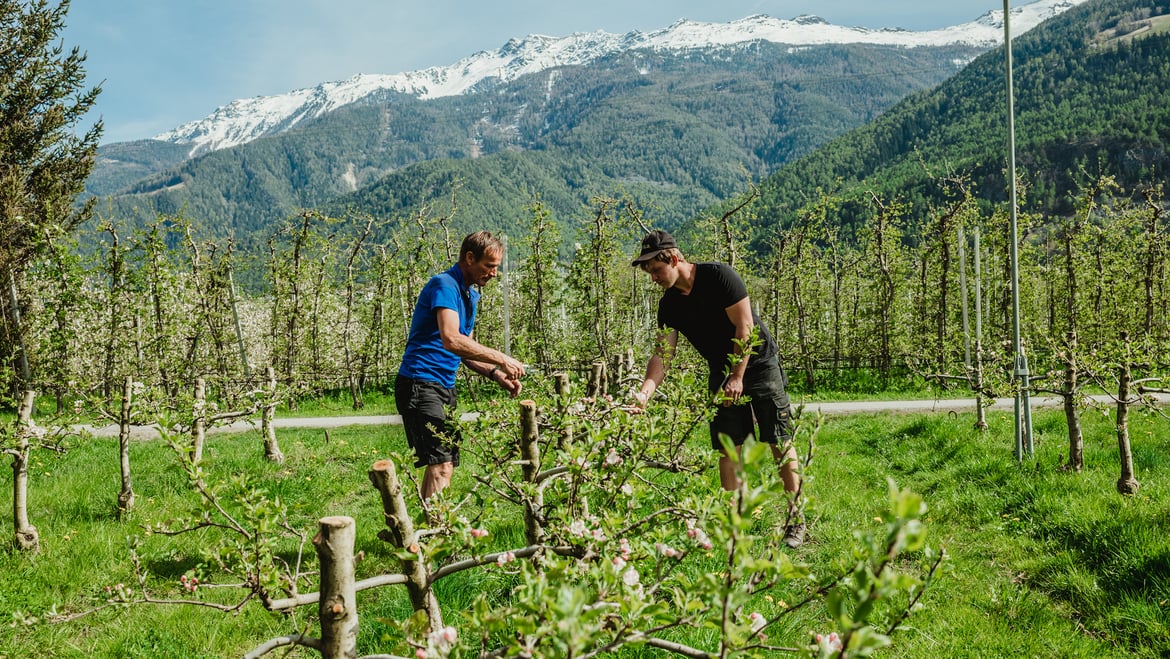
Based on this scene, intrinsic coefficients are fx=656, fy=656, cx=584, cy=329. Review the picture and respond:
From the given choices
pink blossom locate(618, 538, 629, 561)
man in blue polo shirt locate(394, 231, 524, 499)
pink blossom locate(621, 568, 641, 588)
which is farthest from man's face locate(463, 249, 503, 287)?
pink blossom locate(621, 568, 641, 588)

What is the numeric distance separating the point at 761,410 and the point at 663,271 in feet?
4.38

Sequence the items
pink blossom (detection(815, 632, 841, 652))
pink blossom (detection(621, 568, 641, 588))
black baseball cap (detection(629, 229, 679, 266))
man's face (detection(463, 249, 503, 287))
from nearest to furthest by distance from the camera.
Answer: pink blossom (detection(815, 632, 841, 652)), pink blossom (detection(621, 568, 641, 588)), man's face (detection(463, 249, 503, 287)), black baseball cap (detection(629, 229, 679, 266))

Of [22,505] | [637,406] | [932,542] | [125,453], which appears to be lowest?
[932,542]

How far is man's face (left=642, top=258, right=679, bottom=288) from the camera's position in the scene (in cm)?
429

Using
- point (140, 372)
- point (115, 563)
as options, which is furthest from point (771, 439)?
point (140, 372)

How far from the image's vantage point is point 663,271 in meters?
4.33

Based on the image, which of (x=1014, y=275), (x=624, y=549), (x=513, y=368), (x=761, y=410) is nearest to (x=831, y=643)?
(x=624, y=549)

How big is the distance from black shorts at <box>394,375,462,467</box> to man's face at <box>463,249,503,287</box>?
74 centimetres

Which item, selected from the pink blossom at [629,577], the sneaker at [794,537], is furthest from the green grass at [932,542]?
the pink blossom at [629,577]

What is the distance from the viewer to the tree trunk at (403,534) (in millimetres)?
2020

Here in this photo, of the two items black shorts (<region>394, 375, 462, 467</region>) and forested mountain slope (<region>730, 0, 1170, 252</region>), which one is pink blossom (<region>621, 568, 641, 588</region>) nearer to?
black shorts (<region>394, 375, 462, 467</region>)

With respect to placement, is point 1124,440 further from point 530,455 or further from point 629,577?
point 629,577

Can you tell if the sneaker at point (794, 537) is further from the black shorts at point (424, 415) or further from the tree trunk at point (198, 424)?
the tree trunk at point (198, 424)

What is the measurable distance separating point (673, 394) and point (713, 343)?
1402mm
